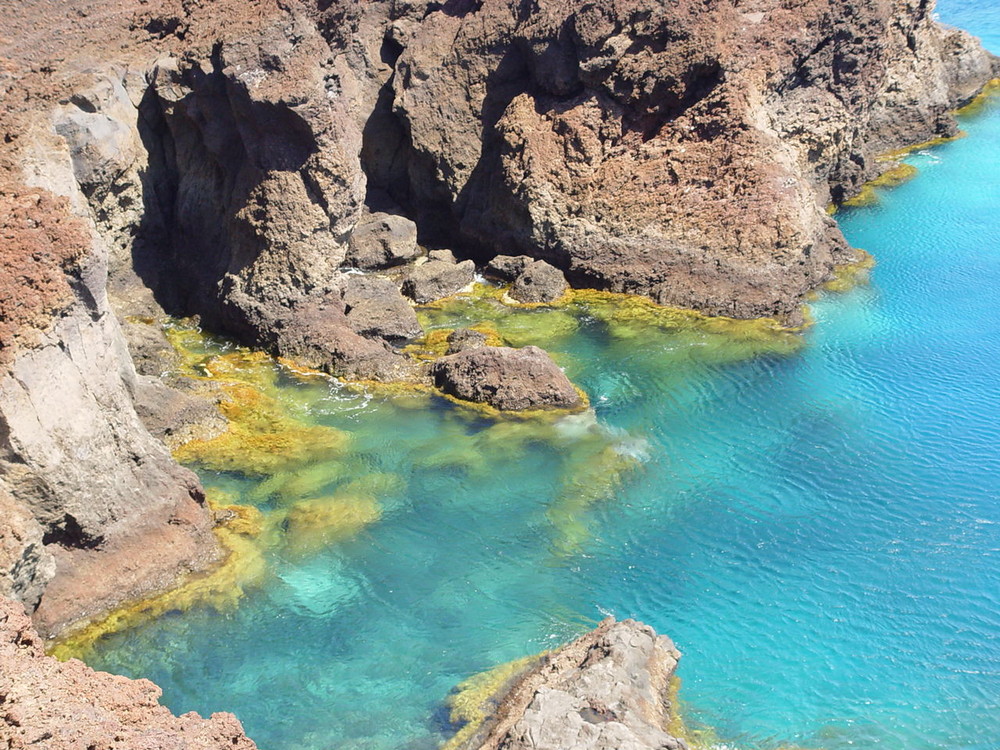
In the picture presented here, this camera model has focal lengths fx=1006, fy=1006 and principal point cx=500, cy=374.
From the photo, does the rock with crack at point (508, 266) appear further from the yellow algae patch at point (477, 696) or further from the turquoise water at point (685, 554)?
the yellow algae patch at point (477, 696)

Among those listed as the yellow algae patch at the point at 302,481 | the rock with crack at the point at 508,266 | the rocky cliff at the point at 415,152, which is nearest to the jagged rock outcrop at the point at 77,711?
the rocky cliff at the point at 415,152

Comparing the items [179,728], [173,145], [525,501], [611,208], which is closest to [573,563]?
[525,501]

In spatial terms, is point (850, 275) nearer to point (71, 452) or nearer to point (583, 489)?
point (583, 489)

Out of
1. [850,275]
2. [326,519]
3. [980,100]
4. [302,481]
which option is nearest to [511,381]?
[302,481]

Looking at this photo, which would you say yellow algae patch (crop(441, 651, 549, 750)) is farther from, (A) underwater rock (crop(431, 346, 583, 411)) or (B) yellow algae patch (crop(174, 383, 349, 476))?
(A) underwater rock (crop(431, 346, 583, 411))

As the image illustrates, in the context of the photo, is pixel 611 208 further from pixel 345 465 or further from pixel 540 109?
pixel 345 465
